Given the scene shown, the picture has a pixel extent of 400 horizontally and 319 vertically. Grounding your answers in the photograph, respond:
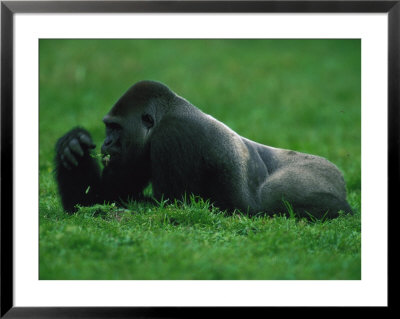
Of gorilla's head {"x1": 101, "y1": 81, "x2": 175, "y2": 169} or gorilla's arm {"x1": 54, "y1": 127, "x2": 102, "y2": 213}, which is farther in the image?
gorilla's head {"x1": 101, "y1": 81, "x2": 175, "y2": 169}

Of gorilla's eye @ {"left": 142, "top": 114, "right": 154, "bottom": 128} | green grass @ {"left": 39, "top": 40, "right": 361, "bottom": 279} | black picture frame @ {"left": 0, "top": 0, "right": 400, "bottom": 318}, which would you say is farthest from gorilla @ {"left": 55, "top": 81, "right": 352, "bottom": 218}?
black picture frame @ {"left": 0, "top": 0, "right": 400, "bottom": 318}

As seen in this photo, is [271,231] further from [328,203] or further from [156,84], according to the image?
[156,84]

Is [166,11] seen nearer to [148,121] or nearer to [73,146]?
[148,121]

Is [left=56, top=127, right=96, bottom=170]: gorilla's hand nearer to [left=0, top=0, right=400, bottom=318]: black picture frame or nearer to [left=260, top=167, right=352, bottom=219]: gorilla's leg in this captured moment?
[left=0, top=0, right=400, bottom=318]: black picture frame

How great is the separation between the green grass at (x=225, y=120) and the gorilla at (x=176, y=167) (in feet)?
0.78

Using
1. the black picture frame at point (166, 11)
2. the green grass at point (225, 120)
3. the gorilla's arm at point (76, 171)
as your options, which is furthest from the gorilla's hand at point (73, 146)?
the black picture frame at point (166, 11)

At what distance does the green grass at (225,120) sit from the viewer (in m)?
4.12

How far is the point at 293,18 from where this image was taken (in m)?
4.63

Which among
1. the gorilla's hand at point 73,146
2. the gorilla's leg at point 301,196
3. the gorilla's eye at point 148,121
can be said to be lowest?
the gorilla's leg at point 301,196

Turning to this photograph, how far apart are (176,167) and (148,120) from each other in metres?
0.61

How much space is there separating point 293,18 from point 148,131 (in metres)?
1.79

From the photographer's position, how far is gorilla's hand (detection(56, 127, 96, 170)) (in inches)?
207

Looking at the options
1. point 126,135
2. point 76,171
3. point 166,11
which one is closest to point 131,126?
point 126,135

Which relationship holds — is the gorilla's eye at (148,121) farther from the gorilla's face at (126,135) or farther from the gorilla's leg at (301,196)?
the gorilla's leg at (301,196)
